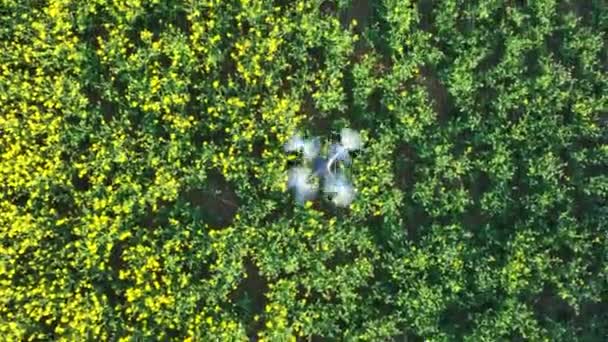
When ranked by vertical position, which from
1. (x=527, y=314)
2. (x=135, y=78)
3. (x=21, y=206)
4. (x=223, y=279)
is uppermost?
(x=135, y=78)

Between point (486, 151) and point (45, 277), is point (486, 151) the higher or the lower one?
the higher one

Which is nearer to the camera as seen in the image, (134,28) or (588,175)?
(134,28)

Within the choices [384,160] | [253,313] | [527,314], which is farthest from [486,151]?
[253,313]

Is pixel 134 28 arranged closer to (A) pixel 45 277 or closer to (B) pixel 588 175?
(A) pixel 45 277

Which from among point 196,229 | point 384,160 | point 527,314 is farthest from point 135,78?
point 527,314

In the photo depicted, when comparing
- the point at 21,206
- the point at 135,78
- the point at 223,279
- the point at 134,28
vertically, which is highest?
the point at 134,28

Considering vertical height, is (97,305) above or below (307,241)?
below

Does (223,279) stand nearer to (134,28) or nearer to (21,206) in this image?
(21,206)
